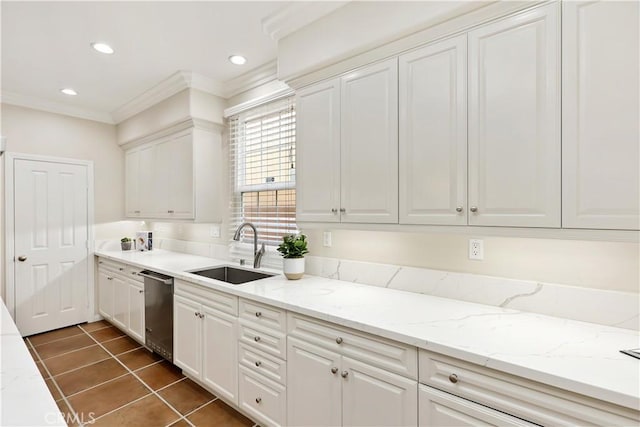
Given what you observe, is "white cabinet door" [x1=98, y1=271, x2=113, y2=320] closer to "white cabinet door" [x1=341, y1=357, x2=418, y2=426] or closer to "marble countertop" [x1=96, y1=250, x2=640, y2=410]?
"marble countertop" [x1=96, y1=250, x2=640, y2=410]

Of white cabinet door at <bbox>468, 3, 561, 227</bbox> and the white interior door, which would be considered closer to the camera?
white cabinet door at <bbox>468, 3, 561, 227</bbox>

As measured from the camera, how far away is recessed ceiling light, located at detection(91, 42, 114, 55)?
8.10 feet

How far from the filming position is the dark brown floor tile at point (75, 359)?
291cm

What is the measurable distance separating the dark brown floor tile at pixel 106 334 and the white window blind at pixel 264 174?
178 centimetres

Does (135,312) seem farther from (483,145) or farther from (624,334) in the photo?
(624,334)

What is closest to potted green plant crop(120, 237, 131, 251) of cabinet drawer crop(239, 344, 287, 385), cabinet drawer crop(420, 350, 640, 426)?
cabinet drawer crop(239, 344, 287, 385)

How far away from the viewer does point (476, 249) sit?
1.80 meters

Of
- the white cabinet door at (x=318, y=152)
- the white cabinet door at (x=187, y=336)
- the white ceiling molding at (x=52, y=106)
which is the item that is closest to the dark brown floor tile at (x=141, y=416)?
the white cabinet door at (x=187, y=336)

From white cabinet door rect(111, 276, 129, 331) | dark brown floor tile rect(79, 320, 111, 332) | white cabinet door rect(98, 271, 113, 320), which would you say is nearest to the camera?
white cabinet door rect(111, 276, 129, 331)

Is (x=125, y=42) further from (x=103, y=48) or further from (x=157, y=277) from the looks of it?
(x=157, y=277)

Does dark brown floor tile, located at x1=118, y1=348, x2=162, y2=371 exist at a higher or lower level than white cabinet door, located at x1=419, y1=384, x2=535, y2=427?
lower

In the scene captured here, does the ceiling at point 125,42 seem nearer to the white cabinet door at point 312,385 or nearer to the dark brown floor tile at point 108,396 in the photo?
the white cabinet door at point 312,385

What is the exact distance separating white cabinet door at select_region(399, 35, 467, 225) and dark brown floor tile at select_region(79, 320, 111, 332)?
404cm

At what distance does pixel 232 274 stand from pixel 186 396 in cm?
103
